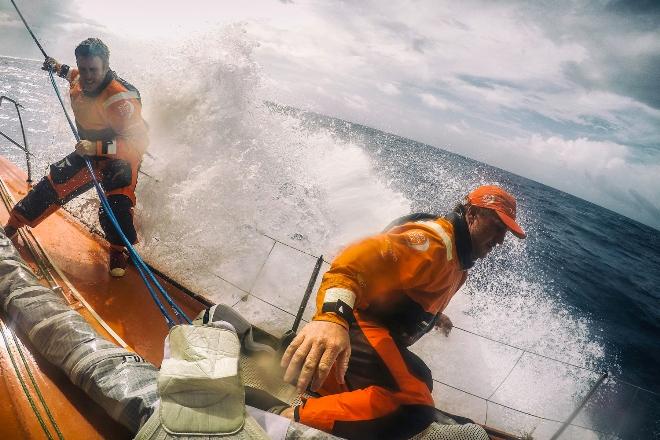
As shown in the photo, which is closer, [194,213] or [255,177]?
[194,213]

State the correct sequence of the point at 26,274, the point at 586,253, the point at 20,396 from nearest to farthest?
1. the point at 20,396
2. the point at 26,274
3. the point at 586,253

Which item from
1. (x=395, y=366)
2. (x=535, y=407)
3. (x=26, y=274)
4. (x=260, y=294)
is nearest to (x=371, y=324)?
(x=395, y=366)

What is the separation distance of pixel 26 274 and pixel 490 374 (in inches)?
382

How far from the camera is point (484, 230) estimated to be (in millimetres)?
2172

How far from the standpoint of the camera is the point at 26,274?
2.42 meters

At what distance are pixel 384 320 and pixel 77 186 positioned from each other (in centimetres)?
408

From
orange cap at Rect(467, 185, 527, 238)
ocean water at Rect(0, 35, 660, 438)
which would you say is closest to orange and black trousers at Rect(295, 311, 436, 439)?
orange cap at Rect(467, 185, 527, 238)

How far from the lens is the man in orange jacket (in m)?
1.50

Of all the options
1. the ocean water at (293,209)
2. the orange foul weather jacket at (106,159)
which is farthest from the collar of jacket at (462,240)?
the ocean water at (293,209)

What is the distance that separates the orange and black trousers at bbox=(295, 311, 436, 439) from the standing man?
3324mm

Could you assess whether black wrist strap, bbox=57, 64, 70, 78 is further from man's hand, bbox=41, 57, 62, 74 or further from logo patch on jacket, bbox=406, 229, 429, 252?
logo patch on jacket, bbox=406, 229, 429, 252

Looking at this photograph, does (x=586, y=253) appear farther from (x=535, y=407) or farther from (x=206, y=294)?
(x=206, y=294)

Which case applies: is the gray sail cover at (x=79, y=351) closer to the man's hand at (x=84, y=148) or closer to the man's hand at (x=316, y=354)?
the man's hand at (x=316, y=354)

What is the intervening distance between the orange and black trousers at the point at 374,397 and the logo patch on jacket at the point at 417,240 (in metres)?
0.53
